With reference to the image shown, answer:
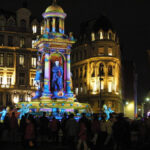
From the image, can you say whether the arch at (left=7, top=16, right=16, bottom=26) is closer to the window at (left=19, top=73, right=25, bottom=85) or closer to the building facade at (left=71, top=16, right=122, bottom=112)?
the window at (left=19, top=73, right=25, bottom=85)

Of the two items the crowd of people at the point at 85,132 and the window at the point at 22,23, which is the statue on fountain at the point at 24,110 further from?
the window at the point at 22,23

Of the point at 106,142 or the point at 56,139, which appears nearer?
the point at 106,142

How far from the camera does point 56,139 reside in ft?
86.5

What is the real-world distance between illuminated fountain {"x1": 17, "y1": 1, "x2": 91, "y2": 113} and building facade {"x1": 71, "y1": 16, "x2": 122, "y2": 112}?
44368mm

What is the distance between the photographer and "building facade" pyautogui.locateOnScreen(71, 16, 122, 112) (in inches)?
3391

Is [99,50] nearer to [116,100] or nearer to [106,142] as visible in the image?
[116,100]

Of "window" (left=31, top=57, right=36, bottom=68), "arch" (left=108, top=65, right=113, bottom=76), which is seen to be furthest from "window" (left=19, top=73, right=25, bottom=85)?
"arch" (left=108, top=65, right=113, bottom=76)

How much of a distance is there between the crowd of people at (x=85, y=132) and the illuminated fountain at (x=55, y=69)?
427 inches

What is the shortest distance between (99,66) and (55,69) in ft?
156

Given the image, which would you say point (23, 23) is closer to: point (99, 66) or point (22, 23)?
point (22, 23)

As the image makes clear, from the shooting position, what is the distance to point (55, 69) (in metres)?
40.0

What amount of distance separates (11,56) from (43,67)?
137 feet

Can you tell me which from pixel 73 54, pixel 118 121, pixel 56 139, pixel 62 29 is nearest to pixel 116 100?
pixel 73 54

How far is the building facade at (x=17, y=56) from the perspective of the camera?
78.6 meters
